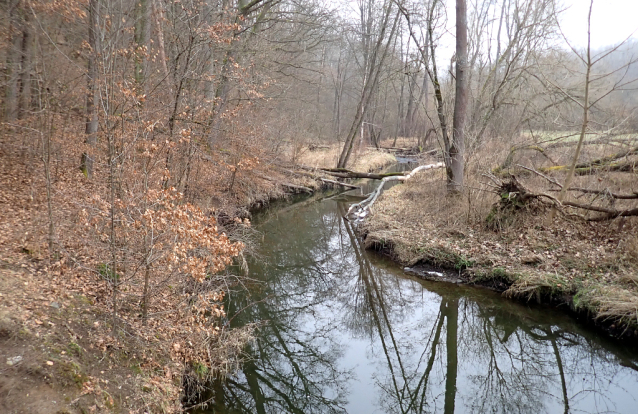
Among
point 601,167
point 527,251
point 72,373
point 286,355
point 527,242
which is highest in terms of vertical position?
point 601,167

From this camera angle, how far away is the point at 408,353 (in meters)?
7.03

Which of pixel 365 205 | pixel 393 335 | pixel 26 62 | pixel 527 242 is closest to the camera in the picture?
pixel 393 335

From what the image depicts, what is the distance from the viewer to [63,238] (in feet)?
21.8

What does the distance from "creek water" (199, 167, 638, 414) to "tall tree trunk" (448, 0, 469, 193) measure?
366cm

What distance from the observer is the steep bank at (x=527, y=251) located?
7273 mm

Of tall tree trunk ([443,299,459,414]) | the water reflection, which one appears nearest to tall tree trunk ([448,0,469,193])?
the water reflection

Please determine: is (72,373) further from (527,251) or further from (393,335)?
(527,251)

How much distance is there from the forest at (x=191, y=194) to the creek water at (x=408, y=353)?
47 centimetres

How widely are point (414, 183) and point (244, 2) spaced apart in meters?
8.82

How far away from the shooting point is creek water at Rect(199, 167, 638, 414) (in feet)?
18.8

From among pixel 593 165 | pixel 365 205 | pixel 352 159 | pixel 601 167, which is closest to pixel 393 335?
pixel 601 167

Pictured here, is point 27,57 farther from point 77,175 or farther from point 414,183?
point 414,183

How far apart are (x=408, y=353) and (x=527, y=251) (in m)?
3.85

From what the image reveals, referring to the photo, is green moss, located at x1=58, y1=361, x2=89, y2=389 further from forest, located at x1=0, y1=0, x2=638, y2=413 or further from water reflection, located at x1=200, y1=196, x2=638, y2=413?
water reflection, located at x1=200, y1=196, x2=638, y2=413
